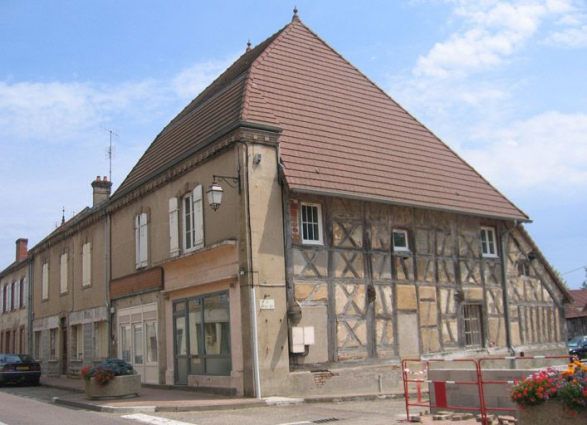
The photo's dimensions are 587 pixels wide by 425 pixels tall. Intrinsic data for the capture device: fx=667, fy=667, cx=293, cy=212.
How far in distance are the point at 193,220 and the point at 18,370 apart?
38.2 ft

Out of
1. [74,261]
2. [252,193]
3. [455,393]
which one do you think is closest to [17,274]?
[74,261]

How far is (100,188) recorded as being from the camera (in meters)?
30.8

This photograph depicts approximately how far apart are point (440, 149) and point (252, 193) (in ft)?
30.1

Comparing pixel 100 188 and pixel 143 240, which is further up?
pixel 100 188

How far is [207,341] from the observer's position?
17.6 m

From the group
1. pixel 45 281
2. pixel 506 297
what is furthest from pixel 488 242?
pixel 45 281

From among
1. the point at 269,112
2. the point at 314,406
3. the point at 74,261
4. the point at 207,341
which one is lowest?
the point at 314,406

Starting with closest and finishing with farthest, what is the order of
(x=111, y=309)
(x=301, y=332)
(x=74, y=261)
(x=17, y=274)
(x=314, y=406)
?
(x=314, y=406), (x=301, y=332), (x=111, y=309), (x=74, y=261), (x=17, y=274)

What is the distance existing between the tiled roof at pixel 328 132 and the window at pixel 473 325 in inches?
120

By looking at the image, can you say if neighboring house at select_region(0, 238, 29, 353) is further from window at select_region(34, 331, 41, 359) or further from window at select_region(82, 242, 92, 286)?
window at select_region(82, 242, 92, 286)

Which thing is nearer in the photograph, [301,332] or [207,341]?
[301,332]

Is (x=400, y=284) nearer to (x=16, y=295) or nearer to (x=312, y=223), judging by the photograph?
(x=312, y=223)

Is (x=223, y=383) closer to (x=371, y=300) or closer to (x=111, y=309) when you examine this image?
(x=371, y=300)

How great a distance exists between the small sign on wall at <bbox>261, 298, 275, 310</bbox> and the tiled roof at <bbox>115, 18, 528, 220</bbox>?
280cm
